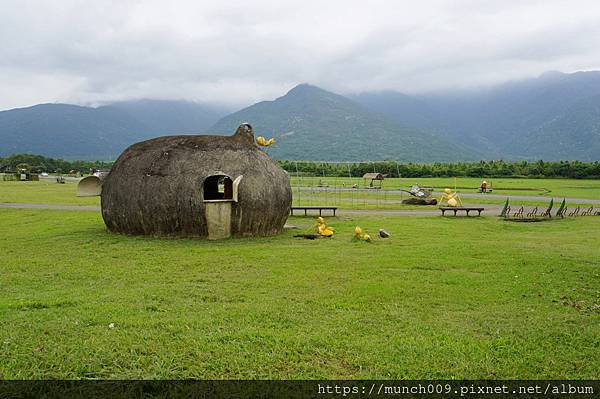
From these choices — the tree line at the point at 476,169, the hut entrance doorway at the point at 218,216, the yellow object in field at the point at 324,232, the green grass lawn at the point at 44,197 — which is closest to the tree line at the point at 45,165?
the tree line at the point at 476,169

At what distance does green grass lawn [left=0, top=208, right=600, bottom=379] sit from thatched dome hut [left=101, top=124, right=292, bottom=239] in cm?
104

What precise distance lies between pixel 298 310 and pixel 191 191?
8.33 m

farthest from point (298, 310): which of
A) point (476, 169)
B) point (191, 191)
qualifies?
point (476, 169)

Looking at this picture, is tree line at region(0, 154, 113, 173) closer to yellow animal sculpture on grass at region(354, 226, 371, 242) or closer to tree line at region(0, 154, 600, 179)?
tree line at region(0, 154, 600, 179)

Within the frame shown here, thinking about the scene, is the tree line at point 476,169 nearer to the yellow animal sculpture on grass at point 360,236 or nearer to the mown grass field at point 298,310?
the yellow animal sculpture on grass at point 360,236

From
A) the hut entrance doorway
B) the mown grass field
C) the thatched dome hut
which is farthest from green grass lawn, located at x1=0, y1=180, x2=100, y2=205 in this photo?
the hut entrance doorway

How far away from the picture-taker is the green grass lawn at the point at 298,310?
18.3ft

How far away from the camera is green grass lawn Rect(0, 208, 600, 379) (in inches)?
219

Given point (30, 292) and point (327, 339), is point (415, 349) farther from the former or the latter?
point (30, 292)

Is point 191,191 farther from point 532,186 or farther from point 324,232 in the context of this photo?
point 532,186

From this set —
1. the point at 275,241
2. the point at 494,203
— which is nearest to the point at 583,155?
the point at 494,203

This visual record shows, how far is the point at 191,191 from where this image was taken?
15.1 meters

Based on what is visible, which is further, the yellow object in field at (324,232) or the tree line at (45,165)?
the tree line at (45,165)

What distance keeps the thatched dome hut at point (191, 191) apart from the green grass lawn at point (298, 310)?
1038 millimetres
